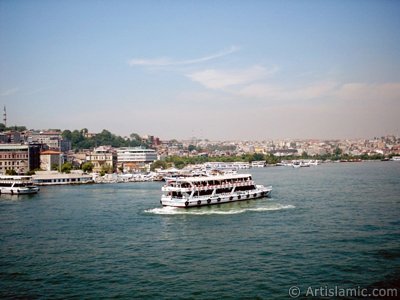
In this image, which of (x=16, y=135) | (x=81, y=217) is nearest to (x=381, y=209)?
(x=81, y=217)

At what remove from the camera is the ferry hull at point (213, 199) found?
22.6 metres

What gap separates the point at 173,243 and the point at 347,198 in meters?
13.8

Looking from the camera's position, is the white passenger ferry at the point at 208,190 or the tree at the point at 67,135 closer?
the white passenger ferry at the point at 208,190

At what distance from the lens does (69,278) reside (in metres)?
11.8

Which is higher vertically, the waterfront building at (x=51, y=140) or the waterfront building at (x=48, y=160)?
the waterfront building at (x=51, y=140)

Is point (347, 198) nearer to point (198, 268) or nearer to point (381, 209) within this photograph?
point (381, 209)

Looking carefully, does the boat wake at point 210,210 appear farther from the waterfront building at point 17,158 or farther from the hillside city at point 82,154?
the waterfront building at point 17,158

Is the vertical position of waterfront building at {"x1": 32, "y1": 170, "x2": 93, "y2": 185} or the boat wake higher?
waterfront building at {"x1": 32, "y1": 170, "x2": 93, "y2": 185}

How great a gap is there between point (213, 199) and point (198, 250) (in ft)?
31.8

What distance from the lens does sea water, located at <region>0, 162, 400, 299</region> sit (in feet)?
36.1

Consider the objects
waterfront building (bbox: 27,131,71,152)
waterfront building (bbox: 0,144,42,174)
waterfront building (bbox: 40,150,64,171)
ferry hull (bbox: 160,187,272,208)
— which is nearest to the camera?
ferry hull (bbox: 160,187,272,208)

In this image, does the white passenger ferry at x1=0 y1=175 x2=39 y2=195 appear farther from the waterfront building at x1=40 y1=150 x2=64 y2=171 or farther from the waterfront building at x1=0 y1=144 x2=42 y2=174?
the waterfront building at x1=40 y1=150 x2=64 y2=171

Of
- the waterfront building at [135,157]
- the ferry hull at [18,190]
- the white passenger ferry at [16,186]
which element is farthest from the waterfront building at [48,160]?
the ferry hull at [18,190]

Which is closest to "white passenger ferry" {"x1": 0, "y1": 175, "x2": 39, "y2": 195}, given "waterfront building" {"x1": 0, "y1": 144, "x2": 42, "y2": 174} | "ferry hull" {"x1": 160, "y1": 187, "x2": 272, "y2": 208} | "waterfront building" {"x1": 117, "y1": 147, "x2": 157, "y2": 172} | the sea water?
the sea water
